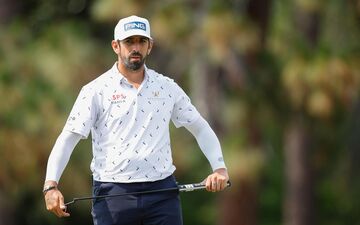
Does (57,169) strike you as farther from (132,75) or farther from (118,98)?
(132,75)

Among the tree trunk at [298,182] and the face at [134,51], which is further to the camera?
the tree trunk at [298,182]

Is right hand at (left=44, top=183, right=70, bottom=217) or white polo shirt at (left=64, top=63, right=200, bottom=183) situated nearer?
right hand at (left=44, top=183, right=70, bottom=217)

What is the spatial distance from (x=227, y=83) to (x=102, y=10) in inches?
78.7

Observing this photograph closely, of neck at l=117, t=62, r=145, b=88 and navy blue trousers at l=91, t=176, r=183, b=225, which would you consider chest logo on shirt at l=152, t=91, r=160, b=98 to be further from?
navy blue trousers at l=91, t=176, r=183, b=225

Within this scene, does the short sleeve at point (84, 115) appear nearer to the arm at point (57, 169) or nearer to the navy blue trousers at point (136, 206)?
the arm at point (57, 169)

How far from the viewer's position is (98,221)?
7.42 metres

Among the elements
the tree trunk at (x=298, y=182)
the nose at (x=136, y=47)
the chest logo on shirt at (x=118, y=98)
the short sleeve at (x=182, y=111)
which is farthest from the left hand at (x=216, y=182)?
the tree trunk at (x=298, y=182)

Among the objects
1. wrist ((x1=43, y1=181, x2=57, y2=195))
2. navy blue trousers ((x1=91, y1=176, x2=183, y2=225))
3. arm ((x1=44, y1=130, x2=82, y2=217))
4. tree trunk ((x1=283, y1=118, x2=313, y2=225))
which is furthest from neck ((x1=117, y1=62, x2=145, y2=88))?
tree trunk ((x1=283, y1=118, x2=313, y2=225))

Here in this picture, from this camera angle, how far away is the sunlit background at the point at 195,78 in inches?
709

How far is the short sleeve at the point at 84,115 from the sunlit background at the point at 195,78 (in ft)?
33.6

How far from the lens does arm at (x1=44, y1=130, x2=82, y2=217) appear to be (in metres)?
7.07

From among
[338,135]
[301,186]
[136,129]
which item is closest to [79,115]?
[136,129]

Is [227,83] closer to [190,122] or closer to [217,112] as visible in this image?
[217,112]

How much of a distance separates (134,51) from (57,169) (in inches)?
27.7
